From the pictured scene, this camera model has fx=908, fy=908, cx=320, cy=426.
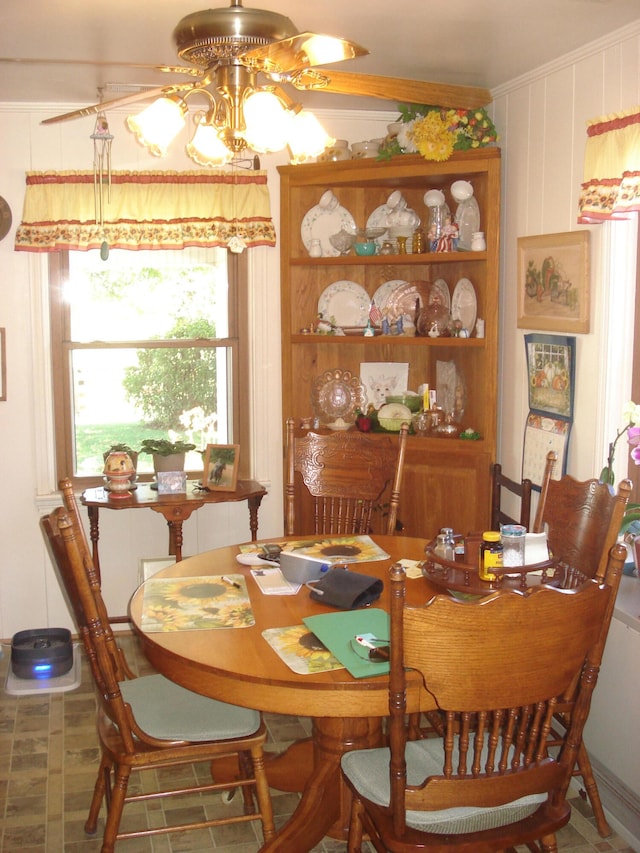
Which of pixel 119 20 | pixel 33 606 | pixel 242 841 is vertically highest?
pixel 119 20

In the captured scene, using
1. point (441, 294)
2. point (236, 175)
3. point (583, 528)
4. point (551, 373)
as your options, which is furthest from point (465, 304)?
point (583, 528)

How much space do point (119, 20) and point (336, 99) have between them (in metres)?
1.35

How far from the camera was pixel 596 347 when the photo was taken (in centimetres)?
312

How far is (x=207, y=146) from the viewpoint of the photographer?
91.0 inches

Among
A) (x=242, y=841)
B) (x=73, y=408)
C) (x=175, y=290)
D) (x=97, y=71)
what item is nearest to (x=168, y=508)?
(x=73, y=408)

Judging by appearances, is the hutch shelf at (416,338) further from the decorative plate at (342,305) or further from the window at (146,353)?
the window at (146,353)

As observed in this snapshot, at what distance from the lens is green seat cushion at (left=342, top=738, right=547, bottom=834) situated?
6.09 ft

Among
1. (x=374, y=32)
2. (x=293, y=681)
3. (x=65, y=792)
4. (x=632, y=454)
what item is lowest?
(x=65, y=792)

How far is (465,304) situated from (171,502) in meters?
1.53

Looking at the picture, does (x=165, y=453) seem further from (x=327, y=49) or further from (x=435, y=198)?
(x=327, y=49)

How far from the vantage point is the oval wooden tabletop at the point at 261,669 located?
1.93 meters

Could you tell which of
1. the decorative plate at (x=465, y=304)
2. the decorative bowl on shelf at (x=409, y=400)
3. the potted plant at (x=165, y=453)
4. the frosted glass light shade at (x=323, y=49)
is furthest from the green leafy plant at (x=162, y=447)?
the frosted glass light shade at (x=323, y=49)

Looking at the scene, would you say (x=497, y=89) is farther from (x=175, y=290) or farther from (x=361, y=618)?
(x=361, y=618)

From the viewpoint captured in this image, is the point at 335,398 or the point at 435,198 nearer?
the point at 435,198
